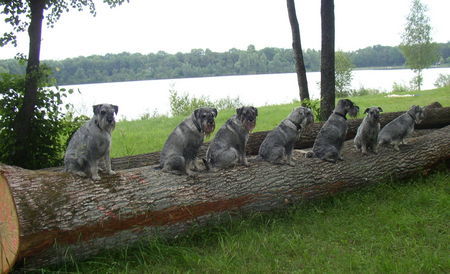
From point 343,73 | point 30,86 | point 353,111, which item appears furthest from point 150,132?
point 343,73

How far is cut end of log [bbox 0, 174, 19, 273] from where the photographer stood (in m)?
5.23

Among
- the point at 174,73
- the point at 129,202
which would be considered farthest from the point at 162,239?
the point at 174,73

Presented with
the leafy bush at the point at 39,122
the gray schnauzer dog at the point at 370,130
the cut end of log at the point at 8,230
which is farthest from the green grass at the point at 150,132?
the gray schnauzer dog at the point at 370,130

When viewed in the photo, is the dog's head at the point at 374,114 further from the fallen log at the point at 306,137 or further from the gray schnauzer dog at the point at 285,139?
the fallen log at the point at 306,137

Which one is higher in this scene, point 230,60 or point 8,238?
point 230,60

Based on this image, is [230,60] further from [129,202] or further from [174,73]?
[129,202]

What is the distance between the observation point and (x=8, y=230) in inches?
210

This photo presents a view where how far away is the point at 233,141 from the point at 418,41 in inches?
1890

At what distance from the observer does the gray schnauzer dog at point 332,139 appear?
27.2 ft

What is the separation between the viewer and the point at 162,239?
6262 mm

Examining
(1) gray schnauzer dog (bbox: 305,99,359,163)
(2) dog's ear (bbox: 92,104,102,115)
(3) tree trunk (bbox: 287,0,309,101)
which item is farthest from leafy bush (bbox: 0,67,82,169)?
(3) tree trunk (bbox: 287,0,309,101)

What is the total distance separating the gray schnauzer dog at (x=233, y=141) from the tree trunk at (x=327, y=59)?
5605 millimetres

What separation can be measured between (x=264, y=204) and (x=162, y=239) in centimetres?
195

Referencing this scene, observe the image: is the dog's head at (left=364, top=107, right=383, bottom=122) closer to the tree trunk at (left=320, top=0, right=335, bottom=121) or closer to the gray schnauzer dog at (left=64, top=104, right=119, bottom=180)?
the tree trunk at (left=320, top=0, right=335, bottom=121)
